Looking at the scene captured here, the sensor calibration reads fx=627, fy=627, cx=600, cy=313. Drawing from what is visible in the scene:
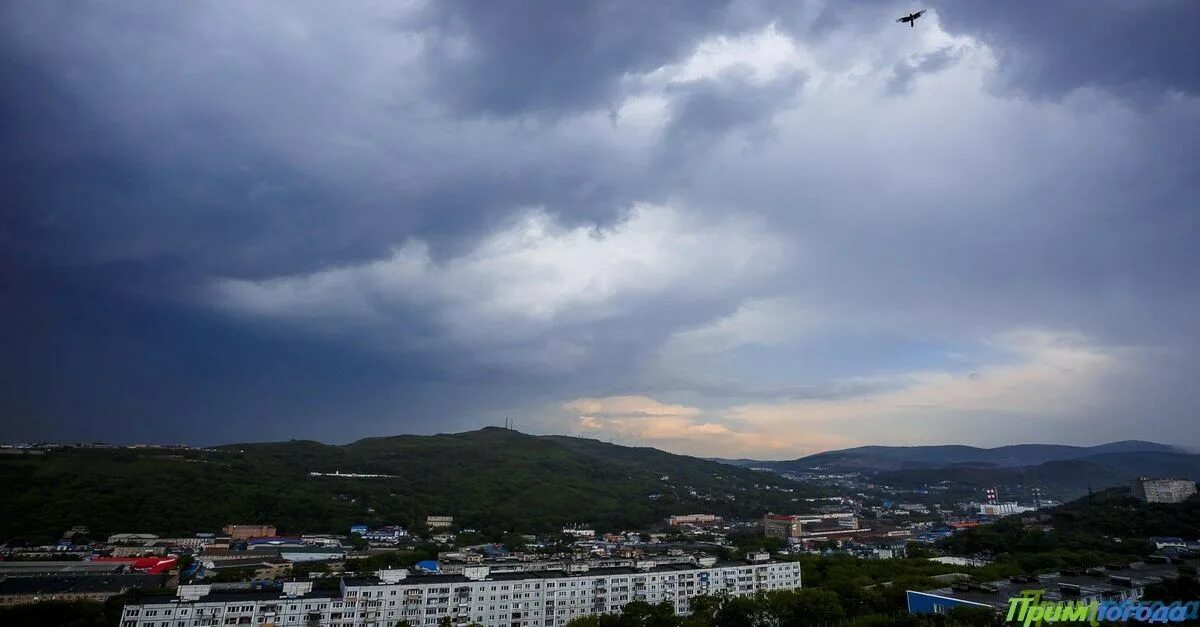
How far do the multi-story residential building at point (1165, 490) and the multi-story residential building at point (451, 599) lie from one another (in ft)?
364

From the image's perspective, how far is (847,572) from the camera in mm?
55281

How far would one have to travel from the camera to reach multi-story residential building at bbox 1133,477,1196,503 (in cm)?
11568

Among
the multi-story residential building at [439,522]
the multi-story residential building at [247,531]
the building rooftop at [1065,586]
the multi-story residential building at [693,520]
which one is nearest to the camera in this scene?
the building rooftop at [1065,586]

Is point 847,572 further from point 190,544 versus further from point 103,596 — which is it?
point 190,544

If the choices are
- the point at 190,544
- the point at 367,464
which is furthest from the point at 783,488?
the point at 190,544

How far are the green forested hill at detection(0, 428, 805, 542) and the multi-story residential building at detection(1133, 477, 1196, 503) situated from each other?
68.3 metres

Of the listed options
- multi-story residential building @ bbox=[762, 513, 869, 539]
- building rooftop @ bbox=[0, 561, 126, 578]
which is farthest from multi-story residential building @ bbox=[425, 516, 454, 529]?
multi-story residential building @ bbox=[762, 513, 869, 539]

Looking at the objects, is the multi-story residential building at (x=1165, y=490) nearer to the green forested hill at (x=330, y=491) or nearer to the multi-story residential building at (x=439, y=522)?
the green forested hill at (x=330, y=491)

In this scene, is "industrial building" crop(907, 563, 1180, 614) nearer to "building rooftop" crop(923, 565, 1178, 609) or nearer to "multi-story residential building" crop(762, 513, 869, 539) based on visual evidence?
"building rooftop" crop(923, 565, 1178, 609)

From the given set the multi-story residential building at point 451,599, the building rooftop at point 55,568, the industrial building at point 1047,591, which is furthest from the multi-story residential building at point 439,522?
the industrial building at point 1047,591

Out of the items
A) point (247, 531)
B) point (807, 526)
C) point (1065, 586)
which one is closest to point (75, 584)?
point (247, 531)

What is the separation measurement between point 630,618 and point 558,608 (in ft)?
38.5

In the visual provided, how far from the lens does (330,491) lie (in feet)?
406

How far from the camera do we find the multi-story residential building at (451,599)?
3762cm
